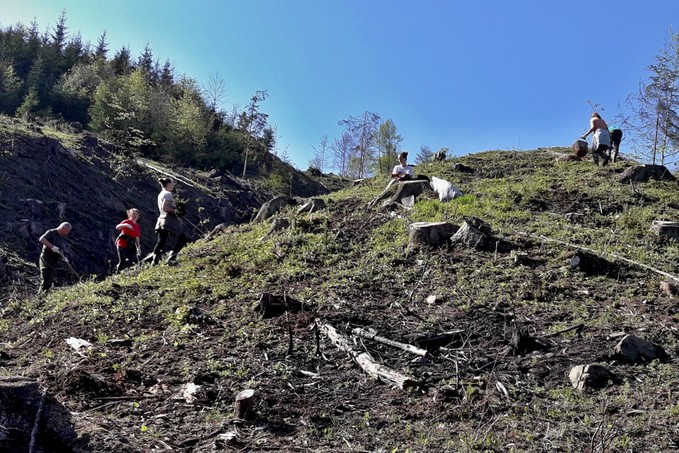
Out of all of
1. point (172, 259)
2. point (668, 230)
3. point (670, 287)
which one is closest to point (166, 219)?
point (172, 259)

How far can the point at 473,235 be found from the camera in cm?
802

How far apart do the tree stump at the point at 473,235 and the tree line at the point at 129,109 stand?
718 inches

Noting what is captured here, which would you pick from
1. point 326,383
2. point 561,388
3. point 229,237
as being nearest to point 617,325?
point 561,388

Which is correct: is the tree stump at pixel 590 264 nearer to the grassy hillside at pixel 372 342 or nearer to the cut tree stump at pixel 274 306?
the grassy hillside at pixel 372 342

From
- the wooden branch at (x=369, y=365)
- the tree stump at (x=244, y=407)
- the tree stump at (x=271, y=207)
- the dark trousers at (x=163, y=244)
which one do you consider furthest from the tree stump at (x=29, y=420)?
the tree stump at (x=271, y=207)

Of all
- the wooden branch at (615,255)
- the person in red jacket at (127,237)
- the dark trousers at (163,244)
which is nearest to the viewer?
the wooden branch at (615,255)

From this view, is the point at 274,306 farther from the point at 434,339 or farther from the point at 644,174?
the point at 644,174

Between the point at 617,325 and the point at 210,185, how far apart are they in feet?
66.9

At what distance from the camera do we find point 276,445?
354 centimetres

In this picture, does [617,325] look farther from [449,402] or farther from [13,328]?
[13,328]

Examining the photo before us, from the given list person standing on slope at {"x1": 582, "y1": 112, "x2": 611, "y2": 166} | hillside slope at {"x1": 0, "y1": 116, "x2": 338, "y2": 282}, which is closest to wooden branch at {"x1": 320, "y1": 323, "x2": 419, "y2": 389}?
hillside slope at {"x1": 0, "y1": 116, "x2": 338, "y2": 282}

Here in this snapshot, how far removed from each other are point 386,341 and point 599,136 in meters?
11.3

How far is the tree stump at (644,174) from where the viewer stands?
1259 centimetres

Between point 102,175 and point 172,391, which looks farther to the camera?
point 102,175
